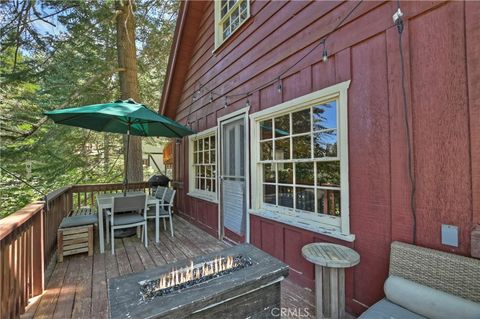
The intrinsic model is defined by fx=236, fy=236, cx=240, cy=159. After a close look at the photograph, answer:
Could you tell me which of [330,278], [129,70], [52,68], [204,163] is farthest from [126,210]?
[52,68]

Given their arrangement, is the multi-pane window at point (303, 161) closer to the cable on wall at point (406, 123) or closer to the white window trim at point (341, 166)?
the white window trim at point (341, 166)

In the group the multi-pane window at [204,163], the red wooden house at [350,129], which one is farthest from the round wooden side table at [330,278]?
the multi-pane window at [204,163]

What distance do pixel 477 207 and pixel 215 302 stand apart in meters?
1.69

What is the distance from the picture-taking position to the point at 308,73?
2.58m

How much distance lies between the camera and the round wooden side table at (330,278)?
1.81m

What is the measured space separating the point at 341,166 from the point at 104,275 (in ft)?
9.89

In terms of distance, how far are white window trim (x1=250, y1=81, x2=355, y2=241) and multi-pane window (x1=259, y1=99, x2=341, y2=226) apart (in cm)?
5

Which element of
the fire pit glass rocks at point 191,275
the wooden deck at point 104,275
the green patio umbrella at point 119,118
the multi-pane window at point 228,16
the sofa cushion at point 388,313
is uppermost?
the multi-pane window at point 228,16

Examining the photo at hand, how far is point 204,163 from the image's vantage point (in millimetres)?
5266

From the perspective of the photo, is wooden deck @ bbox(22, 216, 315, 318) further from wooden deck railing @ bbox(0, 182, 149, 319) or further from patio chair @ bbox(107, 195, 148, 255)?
patio chair @ bbox(107, 195, 148, 255)

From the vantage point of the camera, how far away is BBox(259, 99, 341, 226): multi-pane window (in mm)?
2387

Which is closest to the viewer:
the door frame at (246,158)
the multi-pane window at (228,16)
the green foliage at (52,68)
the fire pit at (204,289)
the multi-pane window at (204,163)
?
the fire pit at (204,289)

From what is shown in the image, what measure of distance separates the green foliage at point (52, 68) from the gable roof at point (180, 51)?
181 cm

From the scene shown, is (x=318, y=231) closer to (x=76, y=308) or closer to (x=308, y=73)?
(x=308, y=73)
